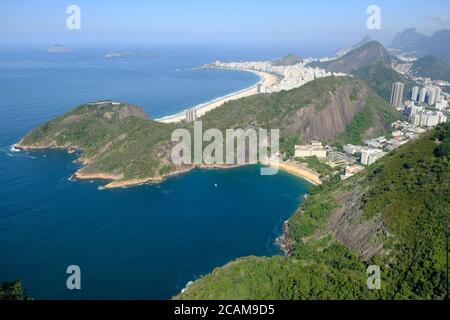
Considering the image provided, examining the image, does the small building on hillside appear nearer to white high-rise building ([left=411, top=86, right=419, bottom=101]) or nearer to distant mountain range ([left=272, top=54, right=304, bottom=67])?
white high-rise building ([left=411, top=86, right=419, bottom=101])

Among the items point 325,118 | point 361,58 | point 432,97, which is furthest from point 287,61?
point 325,118

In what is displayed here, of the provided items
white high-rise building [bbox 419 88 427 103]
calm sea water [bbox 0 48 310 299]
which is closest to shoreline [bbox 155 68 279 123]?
calm sea water [bbox 0 48 310 299]

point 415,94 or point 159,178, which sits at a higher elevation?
point 415,94

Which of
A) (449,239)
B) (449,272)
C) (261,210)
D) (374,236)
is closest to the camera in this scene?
(449,272)

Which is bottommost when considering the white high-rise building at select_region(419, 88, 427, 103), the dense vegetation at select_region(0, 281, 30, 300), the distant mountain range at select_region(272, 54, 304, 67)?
the dense vegetation at select_region(0, 281, 30, 300)

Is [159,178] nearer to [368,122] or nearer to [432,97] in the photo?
[368,122]

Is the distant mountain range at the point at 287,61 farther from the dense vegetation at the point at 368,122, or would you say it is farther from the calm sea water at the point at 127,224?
the calm sea water at the point at 127,224
